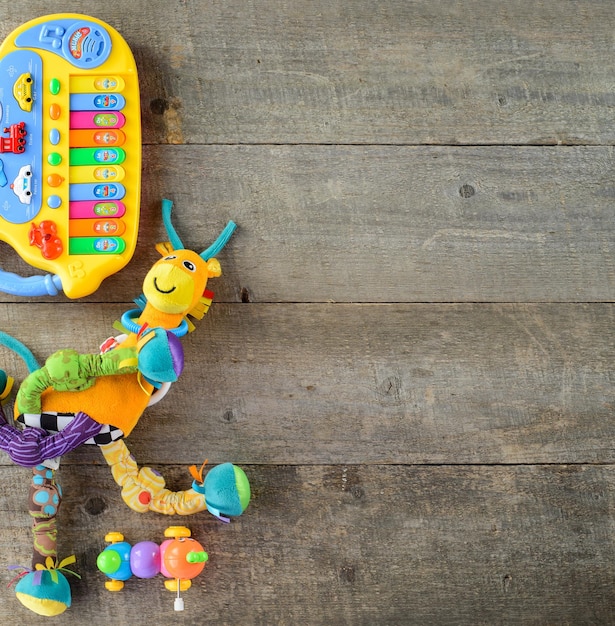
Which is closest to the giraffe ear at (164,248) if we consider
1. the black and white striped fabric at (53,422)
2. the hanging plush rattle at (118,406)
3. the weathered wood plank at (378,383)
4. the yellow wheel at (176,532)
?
the hanging plush rattle at (118,406)

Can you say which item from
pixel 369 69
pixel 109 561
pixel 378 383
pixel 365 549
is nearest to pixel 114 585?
pixel 109 561

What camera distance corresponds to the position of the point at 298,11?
1.05 metres

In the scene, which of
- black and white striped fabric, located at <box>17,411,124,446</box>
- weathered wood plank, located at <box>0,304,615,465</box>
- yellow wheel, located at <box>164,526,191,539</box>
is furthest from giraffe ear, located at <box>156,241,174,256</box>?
yellow wheel, located at <box>164,526,191,539</box>

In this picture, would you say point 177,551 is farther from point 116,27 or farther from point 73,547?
point 116,27

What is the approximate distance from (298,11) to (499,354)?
57 centimetres

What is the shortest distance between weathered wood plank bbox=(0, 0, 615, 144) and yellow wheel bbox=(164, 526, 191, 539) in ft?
1.78

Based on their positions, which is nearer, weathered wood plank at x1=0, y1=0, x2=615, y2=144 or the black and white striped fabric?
the black and white striped fabric

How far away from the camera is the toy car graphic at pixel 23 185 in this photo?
969mm

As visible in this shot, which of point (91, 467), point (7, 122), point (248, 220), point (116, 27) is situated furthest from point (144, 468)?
point (116, 27)

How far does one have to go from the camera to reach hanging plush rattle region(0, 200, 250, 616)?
2.93ft

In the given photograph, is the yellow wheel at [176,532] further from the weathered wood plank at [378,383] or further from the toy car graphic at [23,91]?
the toy car graphic at [23,91]

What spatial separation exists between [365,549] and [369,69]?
0.69m

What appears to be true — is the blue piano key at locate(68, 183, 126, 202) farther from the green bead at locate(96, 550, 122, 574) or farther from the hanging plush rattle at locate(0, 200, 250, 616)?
the green bead at locate(96, 550, 122, 574)

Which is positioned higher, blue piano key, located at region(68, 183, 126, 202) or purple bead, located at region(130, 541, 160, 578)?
blue piano key, located at region(68, 183, 126, 202)
